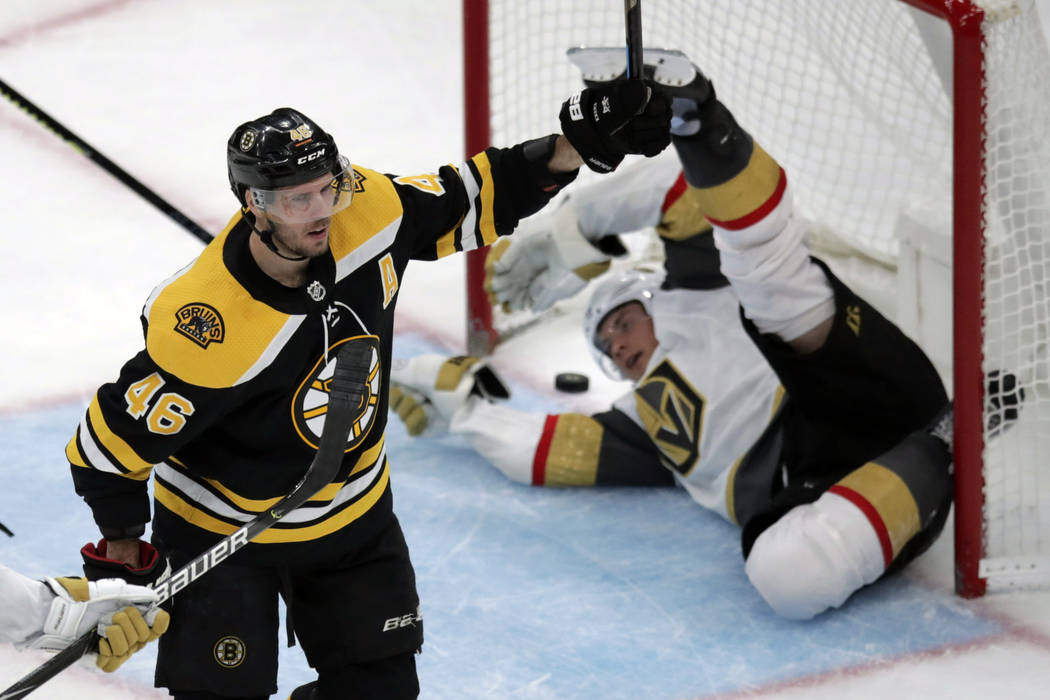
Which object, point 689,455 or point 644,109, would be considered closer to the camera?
point 644,109

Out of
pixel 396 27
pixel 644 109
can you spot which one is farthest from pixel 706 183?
pixel 396 27

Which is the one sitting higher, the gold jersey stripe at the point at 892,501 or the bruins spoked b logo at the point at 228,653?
the bruins spoked b logo at the point at 228,653

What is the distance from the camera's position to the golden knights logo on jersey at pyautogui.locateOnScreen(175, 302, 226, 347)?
187 cm

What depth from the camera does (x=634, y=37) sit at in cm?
204

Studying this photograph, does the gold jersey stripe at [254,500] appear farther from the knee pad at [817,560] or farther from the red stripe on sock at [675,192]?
the red stripe on sock at [675,192]

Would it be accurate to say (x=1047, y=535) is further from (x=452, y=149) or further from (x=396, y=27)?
(x=396, y=27)

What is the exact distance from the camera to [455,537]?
10.1 ft

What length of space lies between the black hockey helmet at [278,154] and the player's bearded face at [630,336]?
148cm

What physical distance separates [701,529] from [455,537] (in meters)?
0.51

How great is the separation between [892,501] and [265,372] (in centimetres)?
131

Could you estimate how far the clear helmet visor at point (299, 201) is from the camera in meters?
1.87

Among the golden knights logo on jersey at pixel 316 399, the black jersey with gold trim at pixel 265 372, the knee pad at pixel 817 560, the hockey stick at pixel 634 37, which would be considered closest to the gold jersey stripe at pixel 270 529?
the black jersey with gold trim at pixel 265 372

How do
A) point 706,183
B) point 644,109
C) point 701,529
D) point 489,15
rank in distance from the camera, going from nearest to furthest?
1. point 644,109
2. point 706,183
3. point 701,529
4. point 489,15

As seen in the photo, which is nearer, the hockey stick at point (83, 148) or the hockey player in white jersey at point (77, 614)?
the hockey player in white jersey at point (77, 614)
